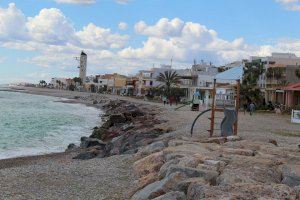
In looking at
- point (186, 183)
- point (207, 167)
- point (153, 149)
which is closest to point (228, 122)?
point (153, 149)

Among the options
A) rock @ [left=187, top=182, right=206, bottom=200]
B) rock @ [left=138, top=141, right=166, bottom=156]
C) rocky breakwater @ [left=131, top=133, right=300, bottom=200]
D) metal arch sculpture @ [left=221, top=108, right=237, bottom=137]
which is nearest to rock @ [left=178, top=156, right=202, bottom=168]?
rocky breakwater @ [left=131, top=133, right=300, bottom=200]

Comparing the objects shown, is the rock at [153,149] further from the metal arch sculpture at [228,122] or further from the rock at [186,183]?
the rock at [186,183]

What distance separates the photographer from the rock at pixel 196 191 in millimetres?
7802

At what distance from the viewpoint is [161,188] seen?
8.74m

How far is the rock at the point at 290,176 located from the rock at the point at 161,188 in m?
1.86

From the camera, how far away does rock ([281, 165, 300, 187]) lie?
8.88m

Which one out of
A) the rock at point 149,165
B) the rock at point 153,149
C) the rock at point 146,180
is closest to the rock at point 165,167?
the rock at point 146,180

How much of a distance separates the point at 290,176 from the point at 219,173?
129 centimetres

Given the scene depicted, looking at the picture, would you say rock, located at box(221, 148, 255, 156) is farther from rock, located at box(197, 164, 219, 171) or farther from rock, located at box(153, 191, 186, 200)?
rock, located at box(153, 191, 186, 200)

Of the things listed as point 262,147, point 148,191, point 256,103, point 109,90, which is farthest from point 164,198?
point 109,90

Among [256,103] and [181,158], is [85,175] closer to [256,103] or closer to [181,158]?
[181,158]

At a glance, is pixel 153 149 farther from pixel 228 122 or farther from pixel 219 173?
pixel 219 173

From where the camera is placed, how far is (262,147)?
43.3 feet

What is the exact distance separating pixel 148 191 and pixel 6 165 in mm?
10652
